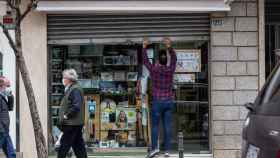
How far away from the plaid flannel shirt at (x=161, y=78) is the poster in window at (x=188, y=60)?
62 centimetres

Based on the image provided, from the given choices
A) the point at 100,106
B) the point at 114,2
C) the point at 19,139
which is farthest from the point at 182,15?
the point at 19,139

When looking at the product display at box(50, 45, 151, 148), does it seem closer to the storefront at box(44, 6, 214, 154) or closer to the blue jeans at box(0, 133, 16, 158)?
the storefront at box(44, 6, 214, 154)

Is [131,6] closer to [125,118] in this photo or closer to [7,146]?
[125,118]

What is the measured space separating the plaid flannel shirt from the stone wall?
0.94 metres

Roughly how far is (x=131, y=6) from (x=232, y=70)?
236 centimetres

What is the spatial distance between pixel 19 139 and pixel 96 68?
206cm

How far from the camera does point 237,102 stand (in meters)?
11.8

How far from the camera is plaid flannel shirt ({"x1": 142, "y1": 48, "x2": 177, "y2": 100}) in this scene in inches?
447

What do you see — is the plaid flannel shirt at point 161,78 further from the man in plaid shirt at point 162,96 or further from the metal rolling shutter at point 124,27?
the metal rolling shutter at point 124,27

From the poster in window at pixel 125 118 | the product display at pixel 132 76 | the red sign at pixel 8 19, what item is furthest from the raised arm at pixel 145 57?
the red sign at pixel 8 19

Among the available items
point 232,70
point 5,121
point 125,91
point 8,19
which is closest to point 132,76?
point 125,91

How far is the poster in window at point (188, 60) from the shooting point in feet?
39.5

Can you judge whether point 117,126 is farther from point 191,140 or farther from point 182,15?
point 182,15

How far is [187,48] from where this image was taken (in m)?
12.1
